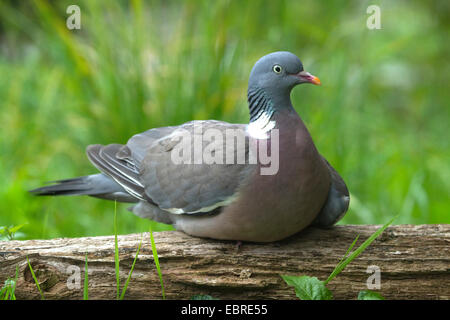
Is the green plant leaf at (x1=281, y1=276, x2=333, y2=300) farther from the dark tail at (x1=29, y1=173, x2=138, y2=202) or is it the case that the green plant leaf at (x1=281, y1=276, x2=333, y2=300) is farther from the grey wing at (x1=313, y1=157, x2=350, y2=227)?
the dark tail at (x1=29, y1=173, x2=138, y2=202)

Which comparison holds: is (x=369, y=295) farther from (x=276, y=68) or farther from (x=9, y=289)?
(x=9, y=289)

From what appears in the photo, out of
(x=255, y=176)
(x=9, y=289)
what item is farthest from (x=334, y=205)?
(x=9, y=289)

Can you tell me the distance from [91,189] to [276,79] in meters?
1.26

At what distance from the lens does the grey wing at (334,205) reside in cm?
248

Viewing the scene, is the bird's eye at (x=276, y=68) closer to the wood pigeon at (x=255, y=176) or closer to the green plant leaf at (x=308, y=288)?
the wood pigeon at (x=255, y=176)

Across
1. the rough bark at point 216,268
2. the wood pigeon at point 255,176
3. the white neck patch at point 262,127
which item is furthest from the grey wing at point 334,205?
the white neck patch at point 262,127

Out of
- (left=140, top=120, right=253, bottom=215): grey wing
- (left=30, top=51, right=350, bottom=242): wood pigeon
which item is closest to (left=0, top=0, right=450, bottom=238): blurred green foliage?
(left=140, top=120, right=253, bottom=215): grey wing

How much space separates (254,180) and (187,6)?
8.44 feet

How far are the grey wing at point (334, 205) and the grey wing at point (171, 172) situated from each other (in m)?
0.48

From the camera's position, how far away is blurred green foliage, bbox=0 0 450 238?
4.04 meters

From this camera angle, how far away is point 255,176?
2.26m

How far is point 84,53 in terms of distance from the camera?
4.62 metres

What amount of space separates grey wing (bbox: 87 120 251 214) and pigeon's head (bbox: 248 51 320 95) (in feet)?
0.86
